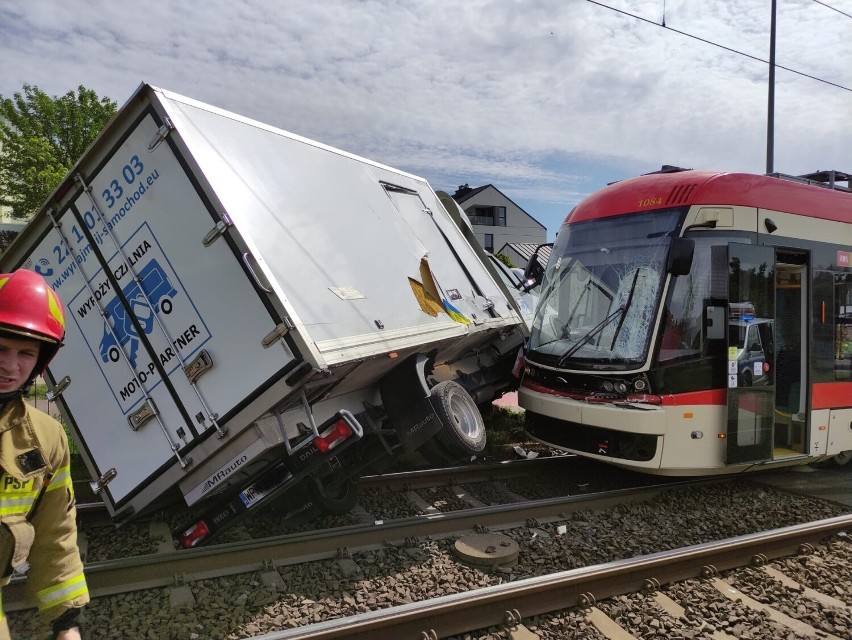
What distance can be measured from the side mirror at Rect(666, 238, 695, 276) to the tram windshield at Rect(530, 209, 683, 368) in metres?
0.14

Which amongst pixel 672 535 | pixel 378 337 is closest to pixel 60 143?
pixel 378 337

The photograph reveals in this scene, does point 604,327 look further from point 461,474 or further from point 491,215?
point 491,215

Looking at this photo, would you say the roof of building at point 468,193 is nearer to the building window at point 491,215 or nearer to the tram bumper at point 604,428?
the building window at point 491,215

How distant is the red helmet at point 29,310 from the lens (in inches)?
71.4

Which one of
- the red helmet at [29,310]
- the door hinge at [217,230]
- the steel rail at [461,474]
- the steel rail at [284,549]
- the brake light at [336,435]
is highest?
the door hinge at [217,230]

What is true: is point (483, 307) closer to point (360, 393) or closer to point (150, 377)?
point (360, 393)

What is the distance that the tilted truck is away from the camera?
4125 millimetres

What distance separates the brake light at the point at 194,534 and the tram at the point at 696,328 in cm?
364

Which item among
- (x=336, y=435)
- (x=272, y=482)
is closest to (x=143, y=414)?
(x=272, y=482)

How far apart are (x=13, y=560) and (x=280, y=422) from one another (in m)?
2.36

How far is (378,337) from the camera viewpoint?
477 centimetres

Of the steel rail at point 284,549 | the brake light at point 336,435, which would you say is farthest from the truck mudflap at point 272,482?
the steel rail at point 284,549

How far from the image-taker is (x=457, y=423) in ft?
17.8

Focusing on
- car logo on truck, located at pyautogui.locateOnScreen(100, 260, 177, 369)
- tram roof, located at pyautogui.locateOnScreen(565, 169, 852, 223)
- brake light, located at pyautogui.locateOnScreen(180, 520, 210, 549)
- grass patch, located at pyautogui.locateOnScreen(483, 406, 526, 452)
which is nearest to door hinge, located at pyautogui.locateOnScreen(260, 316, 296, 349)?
car logo on truck, located at pyautogui.locateOnScreen(100, 260, 177, 369)
